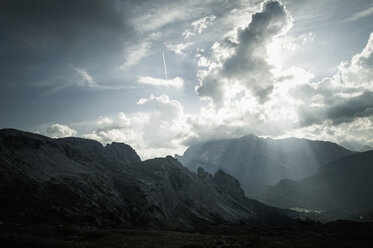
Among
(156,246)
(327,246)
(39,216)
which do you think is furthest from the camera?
(39,216)

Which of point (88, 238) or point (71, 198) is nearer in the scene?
point (88, 238)

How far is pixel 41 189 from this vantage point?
191 m

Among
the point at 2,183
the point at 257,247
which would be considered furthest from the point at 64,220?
the point at 257,247

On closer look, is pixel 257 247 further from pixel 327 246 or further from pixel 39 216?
pixel 39 216

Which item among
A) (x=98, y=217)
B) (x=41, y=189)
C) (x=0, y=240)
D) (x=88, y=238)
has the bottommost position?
(x=98, y=217)

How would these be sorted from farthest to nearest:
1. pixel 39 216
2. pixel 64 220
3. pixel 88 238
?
pixel 64 220 < pixel 39 216 < pixel 88 238

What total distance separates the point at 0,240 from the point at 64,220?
5213 inches

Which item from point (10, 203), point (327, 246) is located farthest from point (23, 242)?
point (10, 203)

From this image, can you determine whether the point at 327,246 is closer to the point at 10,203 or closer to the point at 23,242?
the point at 23,242

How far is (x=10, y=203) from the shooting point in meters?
150

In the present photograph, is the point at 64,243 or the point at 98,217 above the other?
the point at 64,243

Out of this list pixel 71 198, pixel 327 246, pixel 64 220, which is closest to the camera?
pixel 327 246

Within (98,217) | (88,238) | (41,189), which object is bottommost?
(98,217)

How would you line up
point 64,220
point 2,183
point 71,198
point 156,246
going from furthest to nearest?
point 71,198, point 2,183, point 64,220, point 156,246
